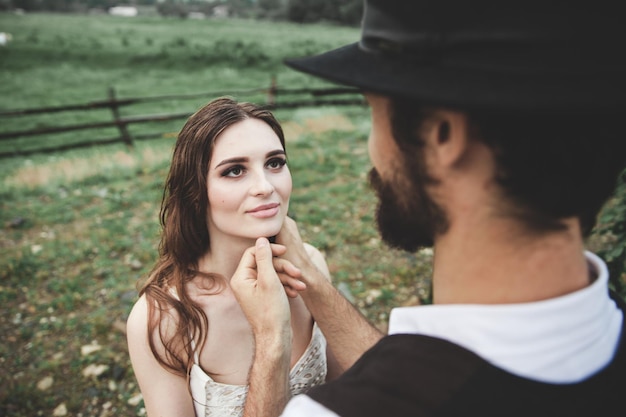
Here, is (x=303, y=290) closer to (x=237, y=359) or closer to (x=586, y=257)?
(x=237, y=359)

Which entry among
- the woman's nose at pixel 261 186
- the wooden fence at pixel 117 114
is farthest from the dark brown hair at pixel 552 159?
the wooden fence at pixel 117 114

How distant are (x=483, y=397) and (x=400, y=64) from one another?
773mm

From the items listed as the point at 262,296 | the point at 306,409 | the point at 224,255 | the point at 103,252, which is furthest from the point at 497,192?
the point at 103,252

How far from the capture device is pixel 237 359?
7.00 feet

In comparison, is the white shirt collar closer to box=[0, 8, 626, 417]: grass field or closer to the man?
the man

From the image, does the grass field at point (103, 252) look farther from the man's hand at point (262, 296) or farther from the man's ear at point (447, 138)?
the man's ear at point (447, 138)

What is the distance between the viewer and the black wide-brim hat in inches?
32.2

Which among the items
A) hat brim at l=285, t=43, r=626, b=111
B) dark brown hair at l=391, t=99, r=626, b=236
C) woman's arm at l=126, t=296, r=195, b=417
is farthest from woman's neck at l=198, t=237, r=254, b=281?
dark brown hair at l=391, t=99, r=626, b=236

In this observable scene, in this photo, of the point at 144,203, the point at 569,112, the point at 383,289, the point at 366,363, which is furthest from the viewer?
the point at 144,203

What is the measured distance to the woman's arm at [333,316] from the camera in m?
2.03

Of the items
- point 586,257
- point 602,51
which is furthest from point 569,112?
point 586,257

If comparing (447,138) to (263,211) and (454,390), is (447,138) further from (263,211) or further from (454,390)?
(263,211)

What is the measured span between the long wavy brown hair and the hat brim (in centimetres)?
123

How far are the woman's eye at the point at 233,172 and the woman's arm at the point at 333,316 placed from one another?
0.39 m
